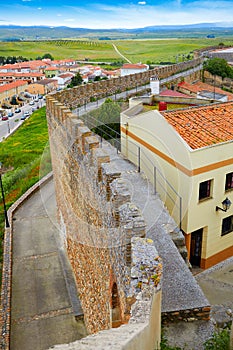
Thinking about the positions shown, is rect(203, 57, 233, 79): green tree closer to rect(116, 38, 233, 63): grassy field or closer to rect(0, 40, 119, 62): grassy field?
rect(116, 38, 233, 63): grassy field

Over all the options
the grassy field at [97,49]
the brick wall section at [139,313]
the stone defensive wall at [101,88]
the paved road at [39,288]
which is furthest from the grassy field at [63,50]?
the brick wall section at [139,313]

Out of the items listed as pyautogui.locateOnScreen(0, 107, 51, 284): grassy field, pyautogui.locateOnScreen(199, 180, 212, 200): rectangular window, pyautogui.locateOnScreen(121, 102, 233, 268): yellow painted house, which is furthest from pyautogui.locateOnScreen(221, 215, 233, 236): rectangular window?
pyautogui.locateOnScreen(0, 107, 51, 284): grassy field

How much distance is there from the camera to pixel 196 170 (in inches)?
472

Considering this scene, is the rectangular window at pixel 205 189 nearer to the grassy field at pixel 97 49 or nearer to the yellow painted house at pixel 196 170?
the yellow painted house at pixel 196 170

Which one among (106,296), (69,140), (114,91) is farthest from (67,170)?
(114,91)

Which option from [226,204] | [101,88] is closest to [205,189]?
[226,204]

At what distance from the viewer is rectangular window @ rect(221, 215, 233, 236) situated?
13.8 meters

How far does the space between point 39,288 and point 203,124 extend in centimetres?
789

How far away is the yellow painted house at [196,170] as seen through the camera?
1223 centimetres

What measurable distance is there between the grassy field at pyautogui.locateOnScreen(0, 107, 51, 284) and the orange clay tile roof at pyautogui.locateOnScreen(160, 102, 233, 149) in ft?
30.6

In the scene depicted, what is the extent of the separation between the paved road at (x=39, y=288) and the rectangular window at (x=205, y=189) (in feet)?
16.8

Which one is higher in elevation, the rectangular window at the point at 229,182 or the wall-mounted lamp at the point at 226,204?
the rectangular window at the point at 229,182

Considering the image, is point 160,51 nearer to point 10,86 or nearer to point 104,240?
point 10,86

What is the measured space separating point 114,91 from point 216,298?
14468 mm
